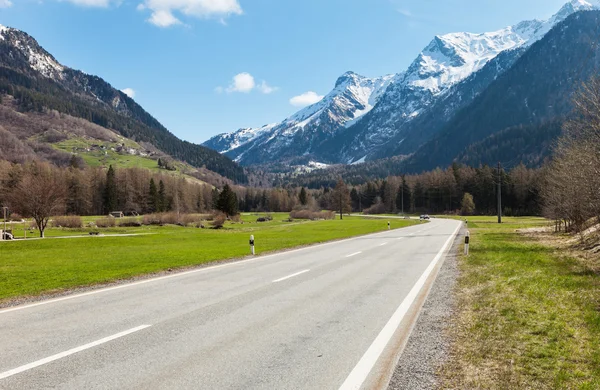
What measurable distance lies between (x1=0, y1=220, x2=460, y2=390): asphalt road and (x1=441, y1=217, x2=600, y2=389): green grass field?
1.22m

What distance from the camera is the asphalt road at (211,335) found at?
17.0 ft

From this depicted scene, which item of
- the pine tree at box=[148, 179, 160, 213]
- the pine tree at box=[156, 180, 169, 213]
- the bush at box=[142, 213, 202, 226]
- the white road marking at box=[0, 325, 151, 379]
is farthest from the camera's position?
the pine tree at box=[156, 180, 169, 213]

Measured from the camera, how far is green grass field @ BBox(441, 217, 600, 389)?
5145mm

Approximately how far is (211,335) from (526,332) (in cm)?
572

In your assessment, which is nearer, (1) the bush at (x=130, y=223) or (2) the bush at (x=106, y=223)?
(2) the bush at (x=106, y=223)

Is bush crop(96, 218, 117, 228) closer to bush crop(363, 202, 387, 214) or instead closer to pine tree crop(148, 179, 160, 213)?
pine tree crop(148, 179, 160, 213)

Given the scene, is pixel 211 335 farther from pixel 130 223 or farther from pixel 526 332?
pixel 130 223

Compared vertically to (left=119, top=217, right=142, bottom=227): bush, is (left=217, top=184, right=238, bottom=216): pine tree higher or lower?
Answer: higher

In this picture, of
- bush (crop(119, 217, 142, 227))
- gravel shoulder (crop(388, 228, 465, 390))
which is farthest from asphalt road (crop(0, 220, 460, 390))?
bush (crop(119, 217, 142, 227))

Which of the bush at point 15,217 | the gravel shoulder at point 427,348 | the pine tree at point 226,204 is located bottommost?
the gravel shoulder at point 427,348

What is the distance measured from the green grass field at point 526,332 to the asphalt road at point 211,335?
4.01 ft

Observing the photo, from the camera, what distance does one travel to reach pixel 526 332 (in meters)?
7.12

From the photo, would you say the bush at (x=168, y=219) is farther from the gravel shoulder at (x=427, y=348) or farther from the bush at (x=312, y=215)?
the gravel shoulder at (x=427, y=348)

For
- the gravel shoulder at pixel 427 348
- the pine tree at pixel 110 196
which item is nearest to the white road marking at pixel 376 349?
the gravel shoulder at pixel 427 348
